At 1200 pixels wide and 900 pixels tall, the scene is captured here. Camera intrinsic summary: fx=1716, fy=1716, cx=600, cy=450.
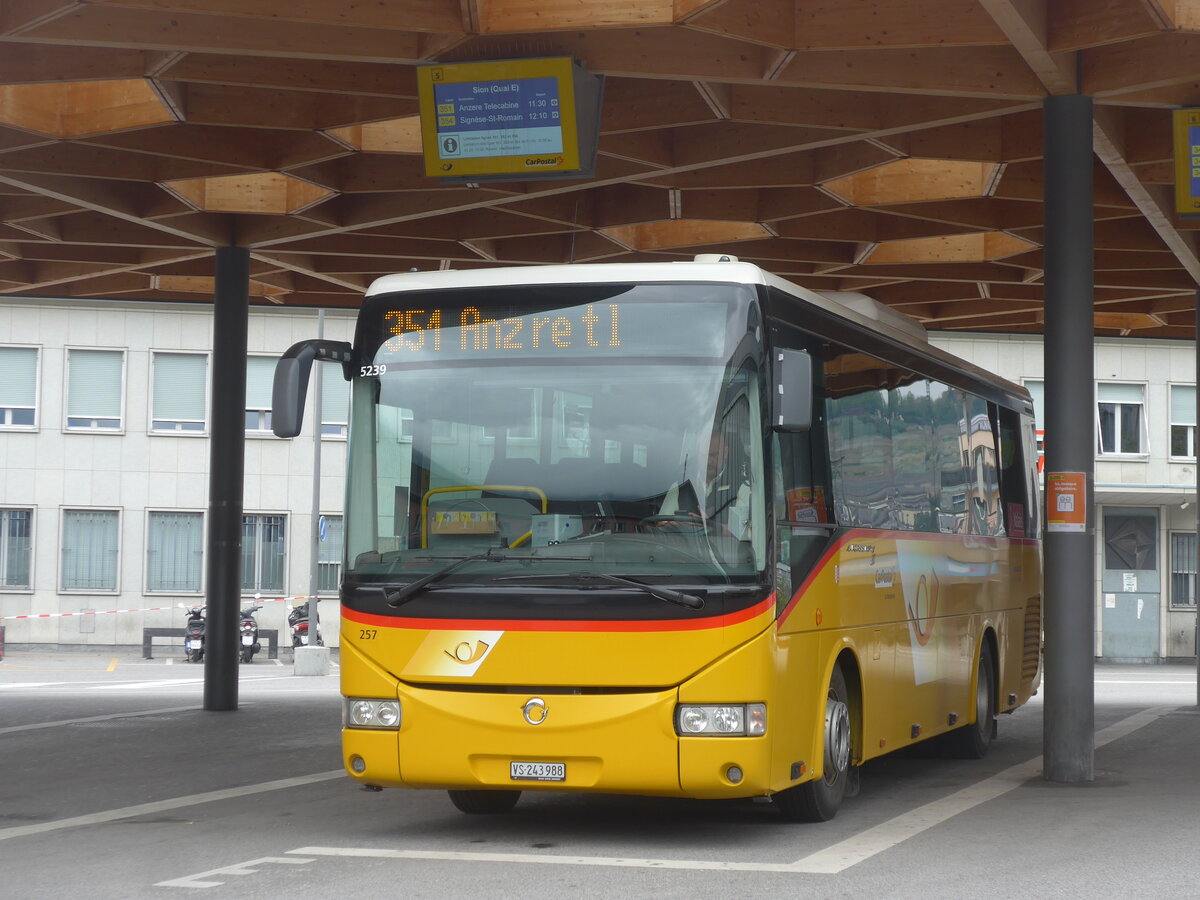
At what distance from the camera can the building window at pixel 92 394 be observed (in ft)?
132

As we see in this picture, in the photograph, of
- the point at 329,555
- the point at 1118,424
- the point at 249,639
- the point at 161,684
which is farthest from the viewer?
the point at 1118,424

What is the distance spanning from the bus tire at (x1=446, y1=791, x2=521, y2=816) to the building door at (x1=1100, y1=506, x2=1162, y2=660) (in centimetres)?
3291

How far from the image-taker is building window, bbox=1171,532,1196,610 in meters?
41.5

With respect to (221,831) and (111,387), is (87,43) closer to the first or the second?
(221,831)

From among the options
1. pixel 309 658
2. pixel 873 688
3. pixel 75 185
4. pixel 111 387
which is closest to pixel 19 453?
pixel 111 387

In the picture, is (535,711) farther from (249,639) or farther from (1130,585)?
(1130,585)

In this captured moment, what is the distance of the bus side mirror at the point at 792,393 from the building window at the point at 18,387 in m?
33.8

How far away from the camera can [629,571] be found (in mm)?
9133

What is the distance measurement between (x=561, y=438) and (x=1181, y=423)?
35.7 m

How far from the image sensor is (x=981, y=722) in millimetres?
15062

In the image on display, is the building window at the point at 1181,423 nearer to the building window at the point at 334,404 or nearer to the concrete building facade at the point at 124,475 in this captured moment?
the building window at the point at 334,404

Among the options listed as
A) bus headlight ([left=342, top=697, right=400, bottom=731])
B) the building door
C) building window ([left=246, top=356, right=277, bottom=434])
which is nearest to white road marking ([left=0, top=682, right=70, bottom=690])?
building window ([left=246, top=356, right=277, bottom=434])

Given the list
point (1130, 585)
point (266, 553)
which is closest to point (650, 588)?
point (266, 553)

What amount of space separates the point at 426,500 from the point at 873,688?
352 centimetres
